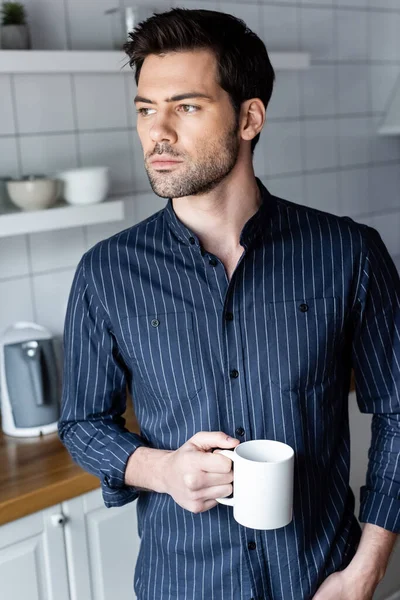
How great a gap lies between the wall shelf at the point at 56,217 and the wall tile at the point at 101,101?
1.00 feet

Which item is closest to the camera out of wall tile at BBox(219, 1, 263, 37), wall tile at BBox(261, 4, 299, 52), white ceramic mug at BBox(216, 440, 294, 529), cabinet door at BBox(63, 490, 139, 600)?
white ceramic mug at BBox(216, 440, 294, 529)

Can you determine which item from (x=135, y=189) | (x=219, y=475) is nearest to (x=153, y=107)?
(x=219, y=475)

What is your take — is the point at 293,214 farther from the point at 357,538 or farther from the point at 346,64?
the point at 346,64

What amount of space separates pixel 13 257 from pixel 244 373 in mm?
1100

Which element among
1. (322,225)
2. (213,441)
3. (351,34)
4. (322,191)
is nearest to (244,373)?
(213,441)

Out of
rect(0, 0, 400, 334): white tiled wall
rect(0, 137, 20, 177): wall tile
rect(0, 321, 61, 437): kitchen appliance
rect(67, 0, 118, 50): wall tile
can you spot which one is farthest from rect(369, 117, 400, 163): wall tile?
rect(0, 321, 61, 437): kitchen appliance

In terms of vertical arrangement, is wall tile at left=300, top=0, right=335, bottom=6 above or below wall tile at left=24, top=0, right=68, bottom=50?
above

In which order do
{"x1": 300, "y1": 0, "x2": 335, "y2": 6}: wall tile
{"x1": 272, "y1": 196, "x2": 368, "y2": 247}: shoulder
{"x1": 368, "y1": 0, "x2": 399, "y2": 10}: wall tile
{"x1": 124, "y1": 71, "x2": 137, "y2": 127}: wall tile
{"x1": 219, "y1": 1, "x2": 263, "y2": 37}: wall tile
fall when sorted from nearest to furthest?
{"x1": 272, "y1": 196, "x2": 368, "y2": 247}: shoulder, {"x1": 124, "y1": 71, "x2": 137, "y2": 127}: wall tile, {"x1": 219, "y1": 1, "x2": 263, "y2": 37}: wall tile, {"x1": 300, "y1": 0, "x2": 335, "y2": 6}: wall tile, {"x1": 368, "y1": 0, "x2": 399, "y2": 10}: wall tile

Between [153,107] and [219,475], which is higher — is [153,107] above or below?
above

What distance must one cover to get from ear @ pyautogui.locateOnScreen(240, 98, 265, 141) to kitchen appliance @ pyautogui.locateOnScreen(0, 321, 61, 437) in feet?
2.99

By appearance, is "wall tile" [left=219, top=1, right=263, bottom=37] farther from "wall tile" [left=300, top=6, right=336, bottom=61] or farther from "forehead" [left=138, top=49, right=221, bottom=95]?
"forehead" [left=138, top=49, right=221, bottom=95]

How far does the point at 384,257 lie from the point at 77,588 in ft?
3.30

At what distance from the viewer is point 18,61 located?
183 centimetres

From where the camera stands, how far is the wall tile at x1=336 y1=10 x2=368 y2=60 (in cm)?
283
